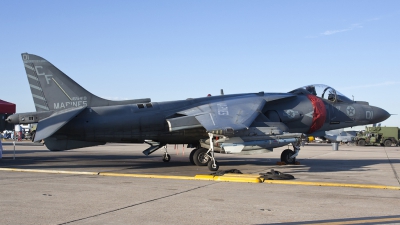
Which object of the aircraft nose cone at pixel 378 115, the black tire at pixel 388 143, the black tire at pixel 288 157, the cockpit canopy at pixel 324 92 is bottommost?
the black tire at pixel 388 143

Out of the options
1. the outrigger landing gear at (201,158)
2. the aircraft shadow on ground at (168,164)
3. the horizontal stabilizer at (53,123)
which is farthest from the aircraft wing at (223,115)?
the horizontal stabilizer at (53,123)

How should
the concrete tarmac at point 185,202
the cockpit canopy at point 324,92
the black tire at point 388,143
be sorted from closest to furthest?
the concrete tarmac at point 185,202
the cockpit canopy at point 324,92
the black tire at point 388,143

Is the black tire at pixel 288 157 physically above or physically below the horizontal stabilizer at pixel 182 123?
below

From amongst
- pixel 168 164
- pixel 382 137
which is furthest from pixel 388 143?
pixel 168 164

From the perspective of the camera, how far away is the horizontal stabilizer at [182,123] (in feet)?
53.9

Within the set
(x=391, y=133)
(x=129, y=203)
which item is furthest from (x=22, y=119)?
(x=391, y=133)

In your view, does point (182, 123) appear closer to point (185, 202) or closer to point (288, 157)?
point (288, 157)

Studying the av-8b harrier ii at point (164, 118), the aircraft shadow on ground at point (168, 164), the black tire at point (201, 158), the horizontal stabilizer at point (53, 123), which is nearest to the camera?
the horizontal stabilizer at point (53, 123)

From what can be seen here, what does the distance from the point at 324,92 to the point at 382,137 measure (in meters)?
42.8

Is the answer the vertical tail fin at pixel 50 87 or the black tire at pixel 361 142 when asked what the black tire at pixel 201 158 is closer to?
the vertical tail fin at pixel 50 87

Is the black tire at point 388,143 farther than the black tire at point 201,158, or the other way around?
the black tire at point 388,143

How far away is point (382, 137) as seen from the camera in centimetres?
5812

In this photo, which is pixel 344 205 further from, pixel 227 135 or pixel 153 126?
pixel 153 126

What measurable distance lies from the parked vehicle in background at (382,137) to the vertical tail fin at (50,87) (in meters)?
50.0
